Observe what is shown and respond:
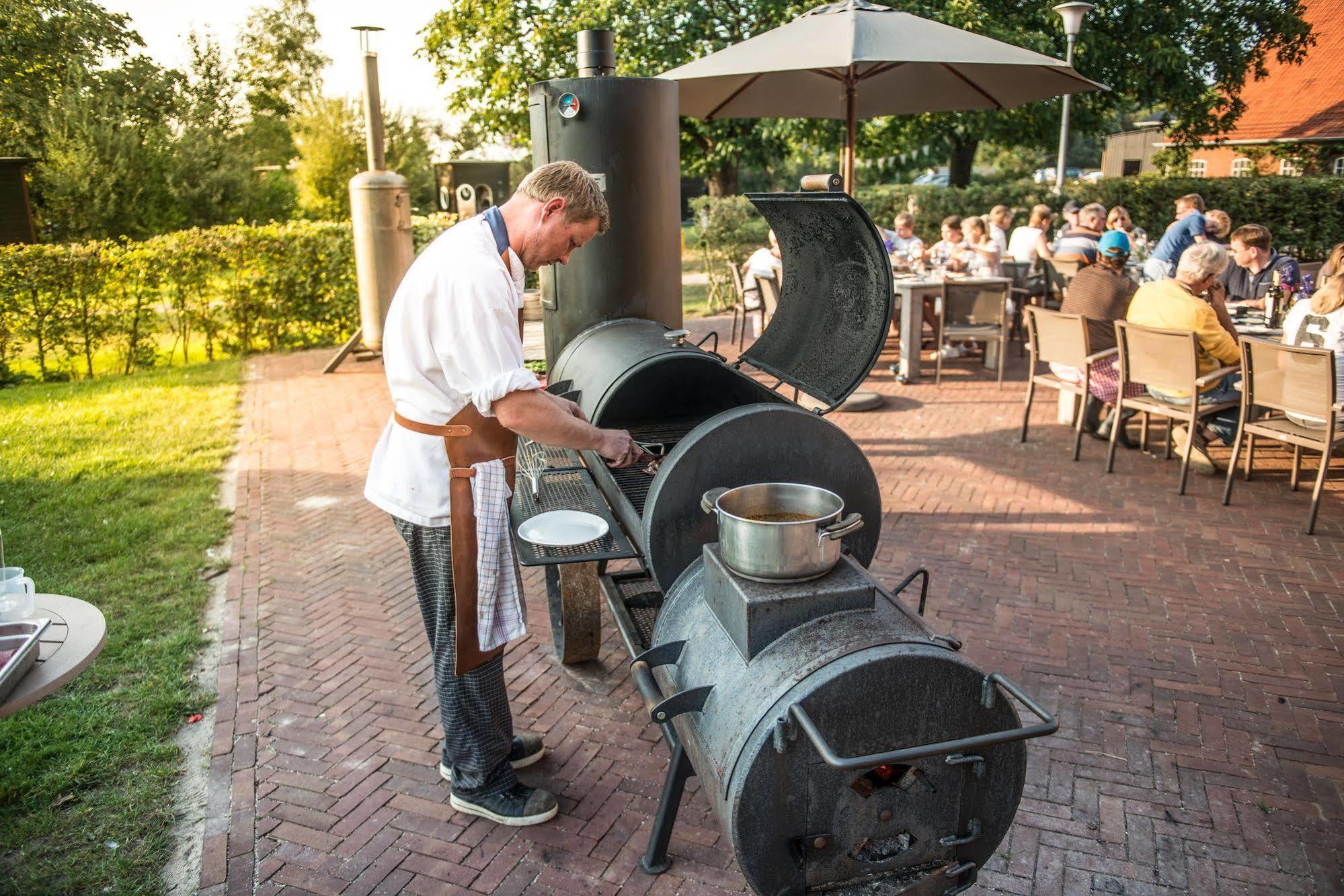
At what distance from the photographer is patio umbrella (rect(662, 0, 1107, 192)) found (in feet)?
20.2

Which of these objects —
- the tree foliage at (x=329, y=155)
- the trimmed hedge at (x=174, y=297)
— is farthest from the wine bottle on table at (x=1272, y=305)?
the tree foliage at (x=329, y=155)

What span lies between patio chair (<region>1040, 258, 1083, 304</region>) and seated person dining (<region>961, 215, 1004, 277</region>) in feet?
1.84

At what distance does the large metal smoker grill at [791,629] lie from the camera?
7.20 feet

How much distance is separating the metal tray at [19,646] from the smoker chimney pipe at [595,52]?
3.86 m

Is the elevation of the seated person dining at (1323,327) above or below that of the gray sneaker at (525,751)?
above

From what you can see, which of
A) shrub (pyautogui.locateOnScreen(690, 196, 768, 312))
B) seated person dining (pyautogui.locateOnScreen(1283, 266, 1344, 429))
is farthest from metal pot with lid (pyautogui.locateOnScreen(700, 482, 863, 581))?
shrub (pyautogui.locateOnScreen(690, 196, 768, 312))

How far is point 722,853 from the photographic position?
3.02 m

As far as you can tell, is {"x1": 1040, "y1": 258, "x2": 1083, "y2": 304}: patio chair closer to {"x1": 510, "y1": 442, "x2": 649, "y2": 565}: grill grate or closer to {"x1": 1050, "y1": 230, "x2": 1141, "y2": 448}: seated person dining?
{"x1": 1050, "y1": 230, "x2": 1141, "y2": 448}: seated person dining

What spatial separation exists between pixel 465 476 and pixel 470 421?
6.8 inches

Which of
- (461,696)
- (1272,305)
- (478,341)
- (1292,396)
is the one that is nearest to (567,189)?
(478,341)

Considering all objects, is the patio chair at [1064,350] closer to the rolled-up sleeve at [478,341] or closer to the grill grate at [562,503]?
the grill grate at [562,503]

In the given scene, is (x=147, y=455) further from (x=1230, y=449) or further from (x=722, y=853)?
(x=1230, y=449)

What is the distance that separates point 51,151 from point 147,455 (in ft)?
30.8

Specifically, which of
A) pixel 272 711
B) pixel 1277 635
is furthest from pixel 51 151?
pixel 1277 635
